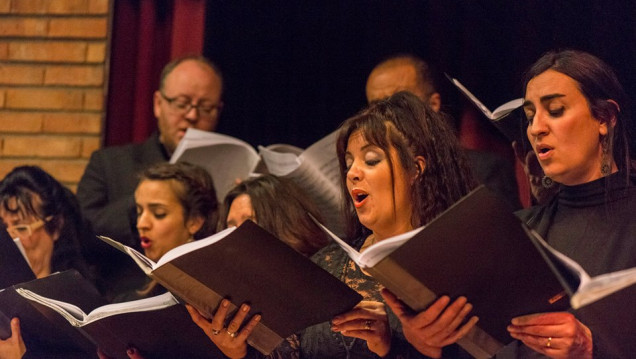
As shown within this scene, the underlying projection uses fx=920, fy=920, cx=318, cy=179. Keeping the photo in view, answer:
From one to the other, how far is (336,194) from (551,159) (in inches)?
36.4

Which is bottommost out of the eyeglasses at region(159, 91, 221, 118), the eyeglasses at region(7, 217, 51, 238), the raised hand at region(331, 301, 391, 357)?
the eyeglasses at region(7, 217, 51, 238)

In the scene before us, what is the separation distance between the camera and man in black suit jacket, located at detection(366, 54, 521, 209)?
3107 mm

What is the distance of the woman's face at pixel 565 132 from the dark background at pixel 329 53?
1336 mm

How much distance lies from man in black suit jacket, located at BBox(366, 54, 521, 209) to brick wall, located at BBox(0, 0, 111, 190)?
4.69 ft

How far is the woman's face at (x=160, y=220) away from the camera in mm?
3102

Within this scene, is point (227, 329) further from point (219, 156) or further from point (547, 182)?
point (219, 156)

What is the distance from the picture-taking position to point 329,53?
387 centimetres

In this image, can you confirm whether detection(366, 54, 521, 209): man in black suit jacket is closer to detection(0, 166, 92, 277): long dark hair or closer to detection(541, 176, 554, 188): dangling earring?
detection(541, 176, 554, 188): dangling earring

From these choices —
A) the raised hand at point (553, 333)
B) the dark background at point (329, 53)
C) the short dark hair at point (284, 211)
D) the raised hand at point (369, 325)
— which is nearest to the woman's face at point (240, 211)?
the short dark hair at point (284, 211)

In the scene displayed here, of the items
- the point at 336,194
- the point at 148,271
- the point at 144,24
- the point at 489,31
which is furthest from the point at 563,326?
the point at 144,24

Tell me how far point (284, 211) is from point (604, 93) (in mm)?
1082

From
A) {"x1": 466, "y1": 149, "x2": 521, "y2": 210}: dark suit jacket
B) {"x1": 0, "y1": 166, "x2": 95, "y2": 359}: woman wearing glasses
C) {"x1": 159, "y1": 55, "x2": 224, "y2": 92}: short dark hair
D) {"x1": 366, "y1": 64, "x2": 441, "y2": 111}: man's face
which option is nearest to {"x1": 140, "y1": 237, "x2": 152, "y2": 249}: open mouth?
{"x1": 0, "y1": 166, "x2": 95, "y2": 359}: woman wearing glasses

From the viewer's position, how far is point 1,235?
2.59 meters

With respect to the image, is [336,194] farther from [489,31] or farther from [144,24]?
[144,24]
